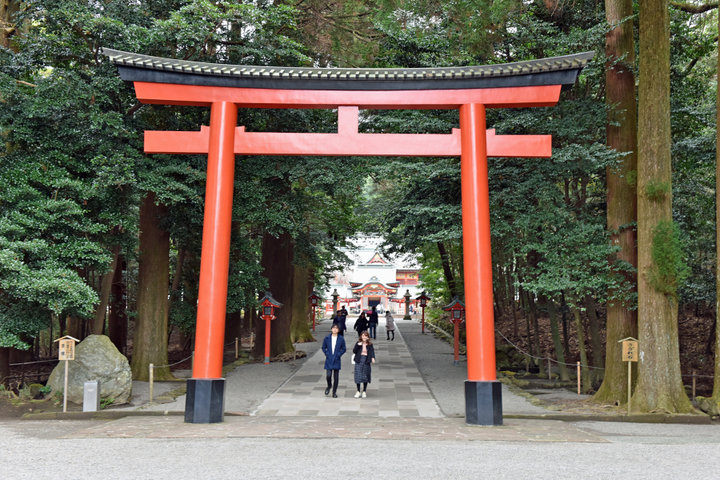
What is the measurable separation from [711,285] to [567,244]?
6.47 meters

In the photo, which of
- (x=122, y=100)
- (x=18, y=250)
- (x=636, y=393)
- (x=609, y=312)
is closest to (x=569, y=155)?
(x=609, y=312)

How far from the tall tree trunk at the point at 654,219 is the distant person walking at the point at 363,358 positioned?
528 centimetres

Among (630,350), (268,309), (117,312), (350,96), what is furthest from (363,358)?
(117,312)

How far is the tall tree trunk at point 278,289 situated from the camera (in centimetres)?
2131

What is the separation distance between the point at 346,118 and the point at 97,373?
6926mm

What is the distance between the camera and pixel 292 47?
1448cm

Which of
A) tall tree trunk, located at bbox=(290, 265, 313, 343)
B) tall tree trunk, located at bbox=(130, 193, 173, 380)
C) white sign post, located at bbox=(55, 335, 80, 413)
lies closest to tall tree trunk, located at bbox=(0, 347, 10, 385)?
tall tree trunk, located at bbox=(130, 193, 173, 380)

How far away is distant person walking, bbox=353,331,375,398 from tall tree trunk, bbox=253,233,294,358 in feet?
26.6

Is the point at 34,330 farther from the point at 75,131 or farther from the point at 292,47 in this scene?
the point at 292,47

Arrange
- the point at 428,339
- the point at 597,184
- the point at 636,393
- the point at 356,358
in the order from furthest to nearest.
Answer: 1. the point at 428,339
2. the point at 597,184
3. the point at 356,358
4. the point at 636,393

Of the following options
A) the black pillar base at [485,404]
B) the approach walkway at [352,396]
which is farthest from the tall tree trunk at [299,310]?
the black pillar base at [485,404]

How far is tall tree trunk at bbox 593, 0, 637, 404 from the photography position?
13.1m

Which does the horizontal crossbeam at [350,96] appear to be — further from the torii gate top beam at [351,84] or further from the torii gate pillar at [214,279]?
the torii gate pillar at [214,279]

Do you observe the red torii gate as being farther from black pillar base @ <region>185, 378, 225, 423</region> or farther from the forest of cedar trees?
the forest of cedar trees
